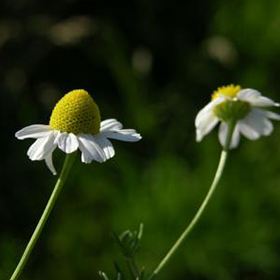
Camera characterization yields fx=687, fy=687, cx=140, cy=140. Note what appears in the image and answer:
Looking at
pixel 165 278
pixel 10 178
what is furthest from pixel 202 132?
pixel 10 178

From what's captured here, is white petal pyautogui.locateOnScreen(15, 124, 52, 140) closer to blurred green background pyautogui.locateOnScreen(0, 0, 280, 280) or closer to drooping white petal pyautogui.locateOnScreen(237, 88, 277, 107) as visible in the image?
drooping white petal pyautogui.locateOnScreen(237, 88, 277, 107)

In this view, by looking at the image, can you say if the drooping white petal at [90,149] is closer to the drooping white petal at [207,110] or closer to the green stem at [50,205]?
the green stem at [50,205]

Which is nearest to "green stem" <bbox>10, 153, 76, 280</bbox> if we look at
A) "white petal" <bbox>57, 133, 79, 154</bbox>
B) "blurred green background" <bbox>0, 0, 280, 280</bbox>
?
"white petal" <bbox>57, 133, 79, 154</bbox>

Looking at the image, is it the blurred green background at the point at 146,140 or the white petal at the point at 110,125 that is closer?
the white petal at the point at 110,125

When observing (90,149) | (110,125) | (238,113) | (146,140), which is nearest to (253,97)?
(238,113)

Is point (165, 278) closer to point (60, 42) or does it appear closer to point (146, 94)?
point (146, 94)

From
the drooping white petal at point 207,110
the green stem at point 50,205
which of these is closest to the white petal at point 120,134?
the green stem at point 50,205
